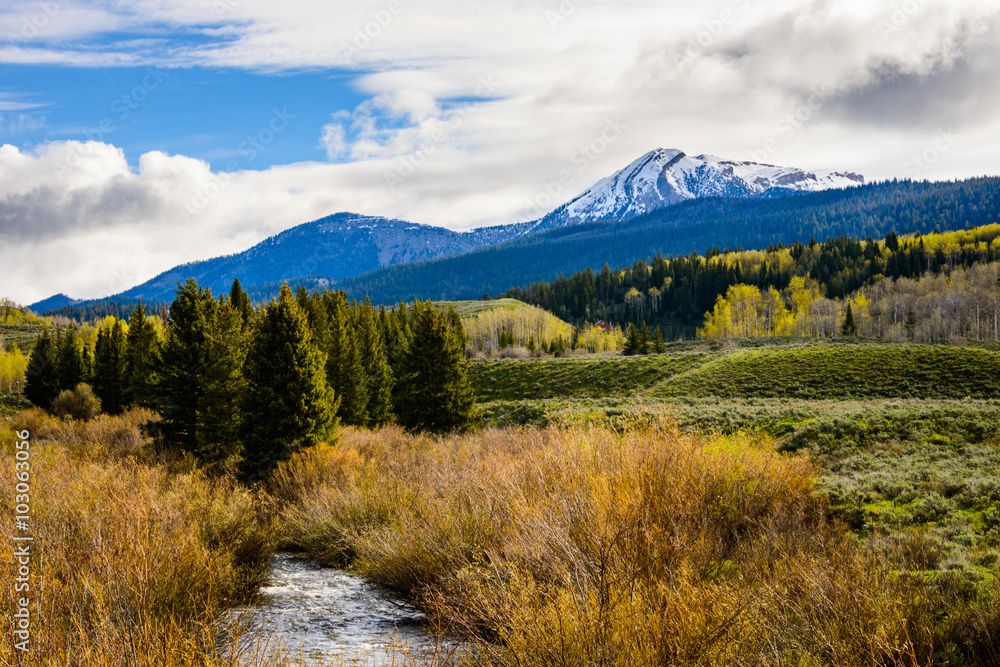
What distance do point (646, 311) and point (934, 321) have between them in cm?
6450

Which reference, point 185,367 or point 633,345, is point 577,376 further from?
point 185,367

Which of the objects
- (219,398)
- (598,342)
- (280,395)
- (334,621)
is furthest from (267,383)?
(598,342)

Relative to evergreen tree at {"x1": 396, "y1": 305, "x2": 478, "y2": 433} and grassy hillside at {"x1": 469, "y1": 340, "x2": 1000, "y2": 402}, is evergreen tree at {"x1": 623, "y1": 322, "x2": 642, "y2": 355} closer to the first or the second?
grassy hillside at {"x1": 469, "y1": 340, "x2": 1000, "y2": 402}

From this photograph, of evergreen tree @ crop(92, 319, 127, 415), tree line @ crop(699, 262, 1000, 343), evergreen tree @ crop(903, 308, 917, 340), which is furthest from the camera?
tree line @ crop(699, 262, 1000, 343)

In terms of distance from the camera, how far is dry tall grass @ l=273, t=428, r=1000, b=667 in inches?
142

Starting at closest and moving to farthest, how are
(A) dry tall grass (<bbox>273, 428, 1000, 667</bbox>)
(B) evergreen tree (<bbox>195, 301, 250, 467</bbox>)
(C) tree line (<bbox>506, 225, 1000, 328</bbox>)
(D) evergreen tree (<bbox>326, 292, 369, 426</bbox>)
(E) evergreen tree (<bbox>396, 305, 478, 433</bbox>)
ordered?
(A) dry tall grass (<bbox>273, 428, 1000, 667</bbox>) < (B) evergreen tree (<bbox>195, 301, 250, 467</bbox>) < (E) evergreen tree (<bbox>396, 305, 478, 433</bbox>) < (D) evergreen tree (<bbox>326, 292, 369, 426</bbox>) < (C) tree line (<bbox>506, 225, 1000, 328</bbox>)

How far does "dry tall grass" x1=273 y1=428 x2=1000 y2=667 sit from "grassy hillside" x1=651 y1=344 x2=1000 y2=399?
3089 cm

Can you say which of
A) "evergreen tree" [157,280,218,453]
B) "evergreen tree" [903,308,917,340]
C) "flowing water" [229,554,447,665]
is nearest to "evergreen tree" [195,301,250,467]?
"evergreen tree" [157,280,218,453]

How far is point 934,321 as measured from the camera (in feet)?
268

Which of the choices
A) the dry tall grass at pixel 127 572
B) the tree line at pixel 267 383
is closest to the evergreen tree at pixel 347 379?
the tree line at pixel 267 383

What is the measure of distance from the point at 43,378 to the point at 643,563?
2369 inches

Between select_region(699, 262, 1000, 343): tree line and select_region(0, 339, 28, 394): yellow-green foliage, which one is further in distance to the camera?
select_region(699, 262, 1000, 343): tree line

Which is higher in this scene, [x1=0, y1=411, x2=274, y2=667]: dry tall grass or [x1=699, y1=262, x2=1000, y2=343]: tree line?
[x1=0, y1=411, x2=274, y2=667]: dry tall grass

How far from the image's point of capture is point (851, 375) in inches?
1468
